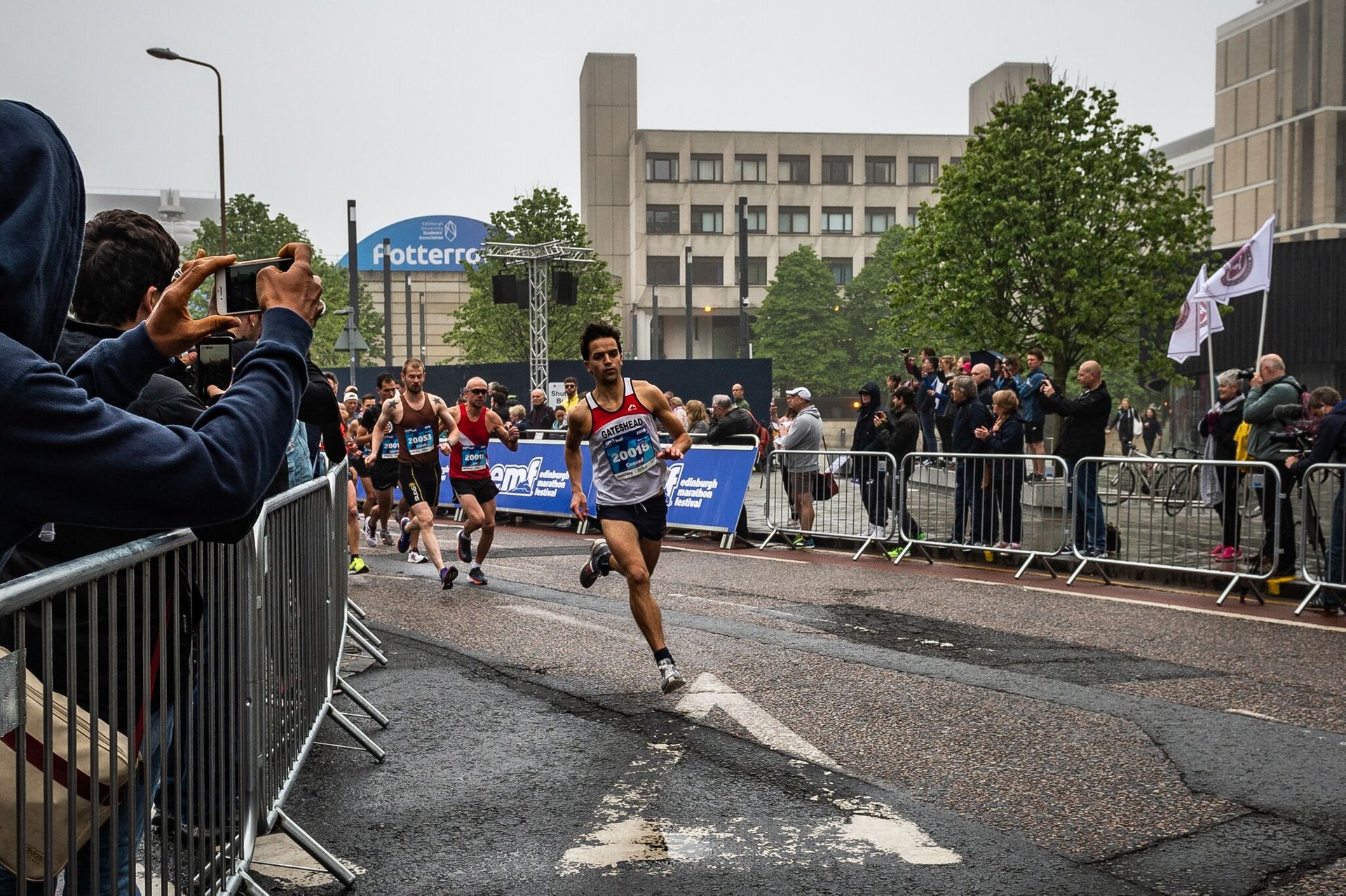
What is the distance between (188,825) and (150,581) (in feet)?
2.16

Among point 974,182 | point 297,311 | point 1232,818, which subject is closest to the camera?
point 297,311

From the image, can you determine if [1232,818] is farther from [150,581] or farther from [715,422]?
[715,422]

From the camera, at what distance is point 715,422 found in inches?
667

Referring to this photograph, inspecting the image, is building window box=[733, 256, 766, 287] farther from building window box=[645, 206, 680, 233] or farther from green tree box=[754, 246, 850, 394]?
green tree box=[754, 246, 850, 394]

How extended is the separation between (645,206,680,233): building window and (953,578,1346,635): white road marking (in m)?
75.7

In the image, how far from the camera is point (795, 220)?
88.6 m

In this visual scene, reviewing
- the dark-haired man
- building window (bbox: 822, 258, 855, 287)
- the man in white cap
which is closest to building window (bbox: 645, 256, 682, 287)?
building window (bbox: 822, 258, 855, 287)

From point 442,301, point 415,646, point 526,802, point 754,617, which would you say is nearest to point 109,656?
point 526,802

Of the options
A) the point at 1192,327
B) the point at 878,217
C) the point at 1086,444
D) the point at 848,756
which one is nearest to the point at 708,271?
the point at 878,217

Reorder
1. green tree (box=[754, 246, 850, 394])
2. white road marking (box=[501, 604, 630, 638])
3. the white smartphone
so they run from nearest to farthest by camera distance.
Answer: the white smartphone, white road marking (box=[501, 604, 630, 638]), green tree (box=[754, 246, 850, 394])

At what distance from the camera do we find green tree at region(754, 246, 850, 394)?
3103 inches

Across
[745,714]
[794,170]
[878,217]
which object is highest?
[794,170]

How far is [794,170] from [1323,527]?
81.0 metres

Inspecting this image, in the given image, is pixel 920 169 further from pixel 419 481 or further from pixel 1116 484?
pixel 419 481
